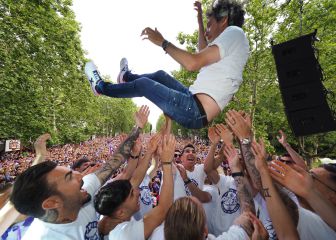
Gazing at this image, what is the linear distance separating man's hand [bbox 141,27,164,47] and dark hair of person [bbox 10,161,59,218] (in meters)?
A: 1.65

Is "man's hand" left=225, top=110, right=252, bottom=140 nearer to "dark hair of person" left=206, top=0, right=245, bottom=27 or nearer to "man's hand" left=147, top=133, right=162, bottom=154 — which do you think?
"man's hand" left=147, top=133, right=162, bottom=154

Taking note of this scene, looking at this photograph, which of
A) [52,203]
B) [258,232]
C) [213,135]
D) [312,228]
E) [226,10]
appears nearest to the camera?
[258,232]

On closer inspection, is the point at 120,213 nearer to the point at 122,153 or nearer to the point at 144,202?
the point at 122,153

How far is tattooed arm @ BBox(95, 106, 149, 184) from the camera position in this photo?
2965 mm

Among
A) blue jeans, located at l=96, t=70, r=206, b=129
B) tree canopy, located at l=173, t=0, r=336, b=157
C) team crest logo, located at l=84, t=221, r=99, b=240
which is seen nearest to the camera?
team crest logo, located at l=84, t=221, r=99, b=240

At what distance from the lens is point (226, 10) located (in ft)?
8.40

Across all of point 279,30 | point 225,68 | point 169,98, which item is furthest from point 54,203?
point 279,30

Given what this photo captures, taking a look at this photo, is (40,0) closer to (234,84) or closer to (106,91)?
(106,91)

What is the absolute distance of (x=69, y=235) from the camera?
76.8 inches

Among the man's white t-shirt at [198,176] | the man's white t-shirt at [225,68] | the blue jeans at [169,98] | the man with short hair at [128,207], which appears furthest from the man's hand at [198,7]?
the man's white t-shirt at [198,176]

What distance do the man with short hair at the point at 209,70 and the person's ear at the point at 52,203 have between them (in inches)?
51.4

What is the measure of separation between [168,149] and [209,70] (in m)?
0.92

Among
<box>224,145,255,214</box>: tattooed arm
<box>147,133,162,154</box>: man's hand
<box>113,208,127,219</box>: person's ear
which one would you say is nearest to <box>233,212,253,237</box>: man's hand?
<box>224,145,255,214</box>: tattooed arm

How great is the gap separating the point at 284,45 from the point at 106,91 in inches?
118
